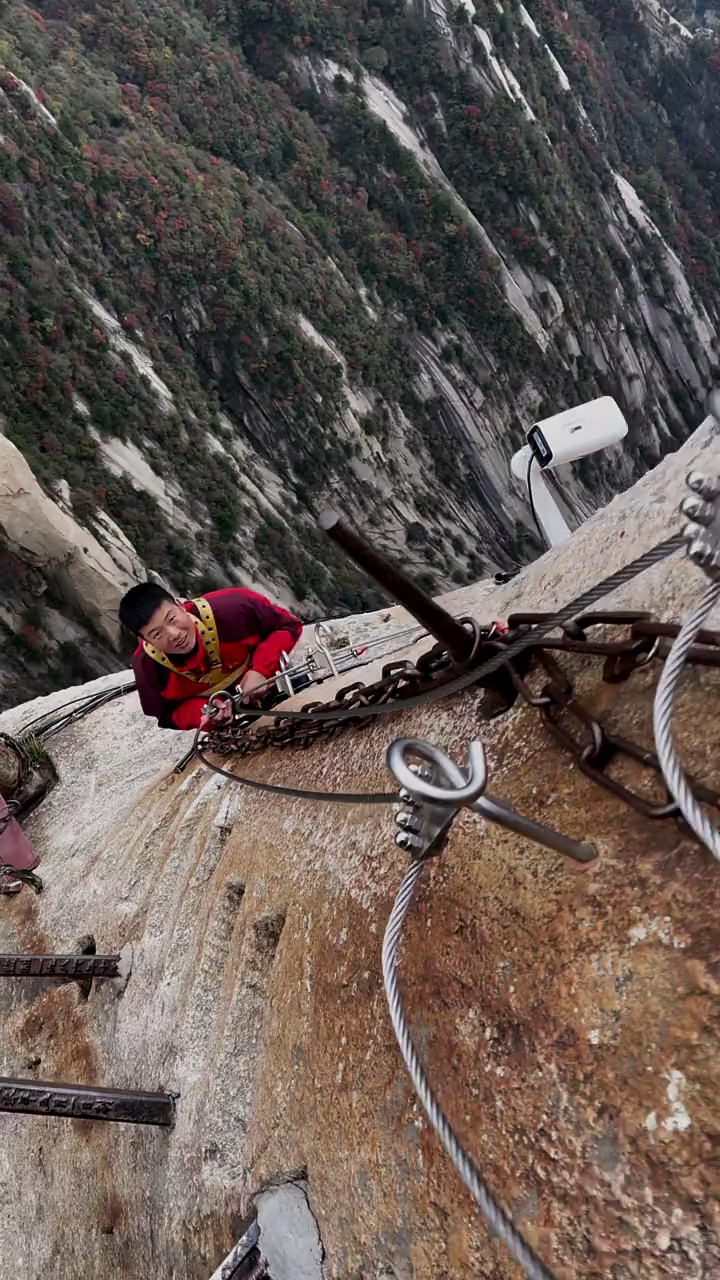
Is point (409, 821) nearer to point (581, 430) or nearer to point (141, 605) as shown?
point (141, 605)

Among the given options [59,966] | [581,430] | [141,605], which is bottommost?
[581,430]

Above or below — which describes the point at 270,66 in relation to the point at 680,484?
above

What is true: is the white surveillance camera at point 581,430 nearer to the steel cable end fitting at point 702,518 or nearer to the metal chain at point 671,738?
the steel cable end fitting at point 702,518

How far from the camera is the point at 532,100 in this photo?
155 ft

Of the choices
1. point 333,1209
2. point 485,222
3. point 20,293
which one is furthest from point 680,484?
point 485,222

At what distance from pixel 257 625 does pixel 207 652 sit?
0.37 meters

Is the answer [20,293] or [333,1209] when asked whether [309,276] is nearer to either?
[20,293]

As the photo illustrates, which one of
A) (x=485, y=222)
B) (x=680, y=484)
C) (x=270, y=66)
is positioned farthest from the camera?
(x=485, y=222)

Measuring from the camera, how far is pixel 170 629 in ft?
14.0

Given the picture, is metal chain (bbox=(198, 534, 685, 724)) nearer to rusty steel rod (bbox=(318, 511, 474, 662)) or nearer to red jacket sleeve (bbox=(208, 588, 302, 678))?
rusty steel rod (bbox=(318, 511, 474, 662))

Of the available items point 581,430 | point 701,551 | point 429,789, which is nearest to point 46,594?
point 581,430

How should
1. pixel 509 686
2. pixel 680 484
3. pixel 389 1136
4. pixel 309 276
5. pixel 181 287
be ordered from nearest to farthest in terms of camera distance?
pixel 389 1136 → pixel 509 686 → pixel 680 484 → pixel 181 287 → pixel 309 276

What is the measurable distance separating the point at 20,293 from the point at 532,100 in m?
39.4

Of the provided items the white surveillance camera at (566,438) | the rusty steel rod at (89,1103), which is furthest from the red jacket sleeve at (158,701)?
the white surveillance camera at (566,438)
